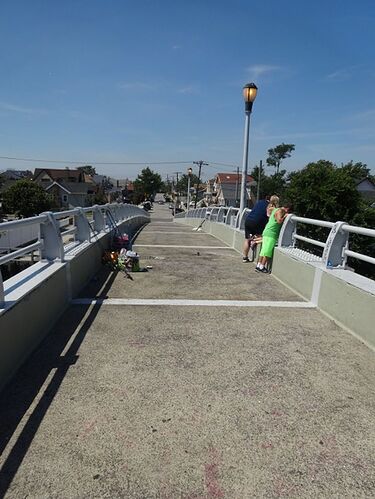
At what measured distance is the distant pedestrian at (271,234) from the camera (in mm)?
7262

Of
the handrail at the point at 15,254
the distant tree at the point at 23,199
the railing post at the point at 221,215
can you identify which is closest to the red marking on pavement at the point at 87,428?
the handrail at the point at 15,254

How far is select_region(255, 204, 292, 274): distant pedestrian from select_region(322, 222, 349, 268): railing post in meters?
1.99

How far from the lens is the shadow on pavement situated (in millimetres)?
2359

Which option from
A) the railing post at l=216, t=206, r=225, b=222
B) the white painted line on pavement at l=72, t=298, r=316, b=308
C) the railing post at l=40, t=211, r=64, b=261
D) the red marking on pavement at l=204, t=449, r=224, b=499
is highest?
the railing post at l=40, t=211, r=64, b=261

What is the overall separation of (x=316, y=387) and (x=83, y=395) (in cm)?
192

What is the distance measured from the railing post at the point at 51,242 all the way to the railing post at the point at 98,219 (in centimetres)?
300

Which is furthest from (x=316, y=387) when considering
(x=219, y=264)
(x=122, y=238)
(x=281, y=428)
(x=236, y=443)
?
(x=122, y=238)

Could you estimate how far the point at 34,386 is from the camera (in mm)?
3076

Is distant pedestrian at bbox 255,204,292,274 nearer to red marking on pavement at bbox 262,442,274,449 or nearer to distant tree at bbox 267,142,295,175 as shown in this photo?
red marking on pavement at bbox 262,442,274,449

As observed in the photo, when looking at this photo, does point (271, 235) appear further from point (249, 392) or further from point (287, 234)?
point (249, 392)

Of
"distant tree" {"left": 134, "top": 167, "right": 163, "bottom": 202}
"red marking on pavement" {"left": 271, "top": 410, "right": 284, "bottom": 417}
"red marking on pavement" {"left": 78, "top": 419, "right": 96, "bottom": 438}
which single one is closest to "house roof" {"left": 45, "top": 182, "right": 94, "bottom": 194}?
"distant tree" {"left": 134, "top": 167, "right": 163, "bottom": 202}

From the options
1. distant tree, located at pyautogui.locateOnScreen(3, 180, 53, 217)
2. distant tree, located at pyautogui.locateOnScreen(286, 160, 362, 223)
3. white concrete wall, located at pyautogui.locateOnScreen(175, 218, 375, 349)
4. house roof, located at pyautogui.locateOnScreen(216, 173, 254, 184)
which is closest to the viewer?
white concrete wall, located at pyautogui.locateOnScreen(175, 218, 375, 349)

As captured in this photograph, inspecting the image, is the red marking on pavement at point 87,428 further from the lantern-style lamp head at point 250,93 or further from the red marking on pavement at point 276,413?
the lantern-style lamp head at point 250,93

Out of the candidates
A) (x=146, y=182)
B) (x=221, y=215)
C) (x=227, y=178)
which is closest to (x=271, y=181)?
(x=227, y=178)
